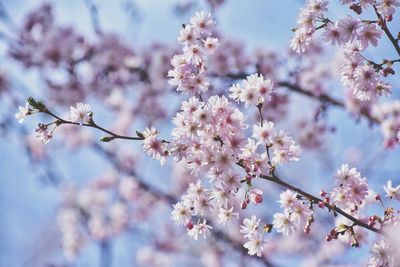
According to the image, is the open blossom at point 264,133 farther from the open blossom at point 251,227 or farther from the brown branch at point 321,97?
the brown branch at point 321,97

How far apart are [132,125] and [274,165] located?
753 cm

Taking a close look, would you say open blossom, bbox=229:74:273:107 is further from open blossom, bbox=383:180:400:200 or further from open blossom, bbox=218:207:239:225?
open blossom, bbox=383:180:400:200

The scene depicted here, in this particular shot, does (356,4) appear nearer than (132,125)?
Yes

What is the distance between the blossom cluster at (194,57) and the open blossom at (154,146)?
0.40 meters

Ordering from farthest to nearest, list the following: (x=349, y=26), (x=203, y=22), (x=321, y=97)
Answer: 1. (x=321, y=97)
2. (x=203, y=22)
3. (x=349, y=26)

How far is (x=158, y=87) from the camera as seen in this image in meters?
8.50

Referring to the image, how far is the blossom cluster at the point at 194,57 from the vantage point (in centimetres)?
308

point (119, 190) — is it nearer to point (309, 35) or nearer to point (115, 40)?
point (115, 40)

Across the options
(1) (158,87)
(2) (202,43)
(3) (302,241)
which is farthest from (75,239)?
(2) (202,43)

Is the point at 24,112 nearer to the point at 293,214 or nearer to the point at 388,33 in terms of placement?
the point at 293,214

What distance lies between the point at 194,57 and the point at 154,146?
0.69m

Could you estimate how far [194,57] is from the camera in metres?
3.17

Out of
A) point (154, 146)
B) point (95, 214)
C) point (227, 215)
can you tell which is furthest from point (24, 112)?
point (95, 214)

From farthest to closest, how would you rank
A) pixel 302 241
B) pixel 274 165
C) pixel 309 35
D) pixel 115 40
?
pixel 302 241
pixel 115 40
pixel 309 35
pixel 274 165
